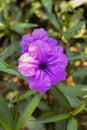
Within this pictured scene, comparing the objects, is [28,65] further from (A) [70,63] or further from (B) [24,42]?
(A) [70,63]

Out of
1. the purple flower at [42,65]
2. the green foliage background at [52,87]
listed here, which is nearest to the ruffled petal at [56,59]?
the purple flower at [42,65]

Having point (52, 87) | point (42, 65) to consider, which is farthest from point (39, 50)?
point (52, 87)

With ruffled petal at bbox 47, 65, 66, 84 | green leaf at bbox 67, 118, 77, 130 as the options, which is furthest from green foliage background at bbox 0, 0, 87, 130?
ruffled petal at bbox 47, 65, 66, 84

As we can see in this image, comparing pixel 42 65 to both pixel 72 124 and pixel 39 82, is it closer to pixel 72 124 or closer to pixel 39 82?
pixel 39 82

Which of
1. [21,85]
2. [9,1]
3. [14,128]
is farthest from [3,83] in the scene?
[14,128]

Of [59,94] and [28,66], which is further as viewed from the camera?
[59,94]

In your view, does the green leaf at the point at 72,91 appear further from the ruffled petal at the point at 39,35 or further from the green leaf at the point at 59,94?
the ruffled petal at the point at 39,35

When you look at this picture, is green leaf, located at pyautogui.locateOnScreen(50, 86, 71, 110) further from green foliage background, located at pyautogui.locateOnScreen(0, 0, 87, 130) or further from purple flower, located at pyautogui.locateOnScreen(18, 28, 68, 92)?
purple flower, located at pyautogui.locateOnScreen(18, 28, 68, 92)
